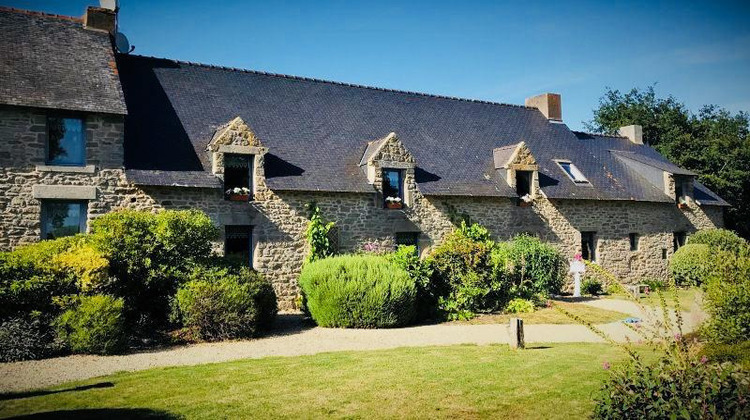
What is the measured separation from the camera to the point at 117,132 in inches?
529

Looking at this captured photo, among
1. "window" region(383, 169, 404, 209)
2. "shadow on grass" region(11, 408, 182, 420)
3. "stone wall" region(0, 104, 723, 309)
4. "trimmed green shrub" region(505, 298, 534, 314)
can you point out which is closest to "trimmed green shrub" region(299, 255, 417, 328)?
"stone wall" region(0, 104, 723, 309)

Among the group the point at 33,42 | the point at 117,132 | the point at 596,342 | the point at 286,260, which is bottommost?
the point at 596,342

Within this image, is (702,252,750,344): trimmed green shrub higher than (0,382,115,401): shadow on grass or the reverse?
higher

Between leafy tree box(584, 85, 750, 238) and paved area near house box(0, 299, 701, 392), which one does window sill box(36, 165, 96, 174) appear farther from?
leafy tree box(584, 85, 750, 238)

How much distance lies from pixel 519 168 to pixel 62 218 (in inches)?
569

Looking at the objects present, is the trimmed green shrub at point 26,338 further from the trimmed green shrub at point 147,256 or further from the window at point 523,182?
the window at point 523,182

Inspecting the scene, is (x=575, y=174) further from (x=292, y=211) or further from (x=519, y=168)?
(x=292, y=211)

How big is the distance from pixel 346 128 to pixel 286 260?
5.68 metres

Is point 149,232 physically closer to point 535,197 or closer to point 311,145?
point 311,145

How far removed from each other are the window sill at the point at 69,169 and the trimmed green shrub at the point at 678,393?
12495 mm

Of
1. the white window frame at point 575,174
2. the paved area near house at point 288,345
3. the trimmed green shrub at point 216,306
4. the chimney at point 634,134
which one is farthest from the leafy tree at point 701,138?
the trimmed green shrub at point 216,306

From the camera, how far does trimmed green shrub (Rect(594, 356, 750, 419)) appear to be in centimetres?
448

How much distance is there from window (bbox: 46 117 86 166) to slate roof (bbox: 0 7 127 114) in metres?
0.54

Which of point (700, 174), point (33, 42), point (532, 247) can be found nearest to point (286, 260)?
point (532, 247)
